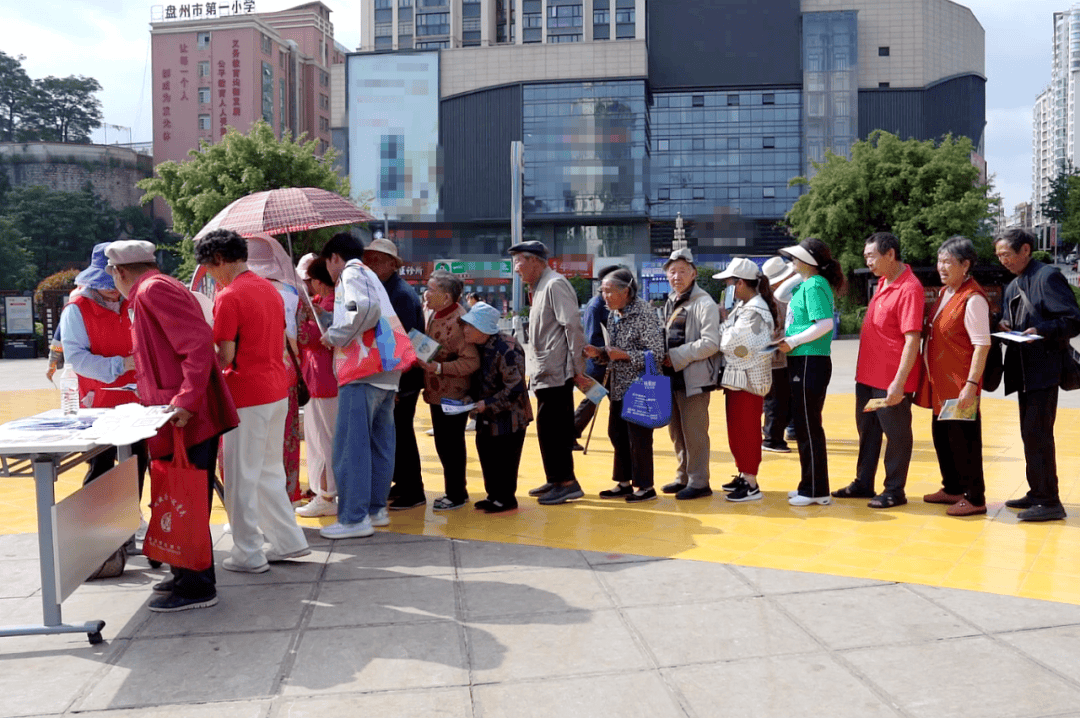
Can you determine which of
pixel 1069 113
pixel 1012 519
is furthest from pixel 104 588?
pixel 1069 113

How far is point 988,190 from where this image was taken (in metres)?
44.0

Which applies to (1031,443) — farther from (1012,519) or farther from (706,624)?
(706,624)

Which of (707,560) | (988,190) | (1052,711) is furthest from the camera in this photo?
(988,190)

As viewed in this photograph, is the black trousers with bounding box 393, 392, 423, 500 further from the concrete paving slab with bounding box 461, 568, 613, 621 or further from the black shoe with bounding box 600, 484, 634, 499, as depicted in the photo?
the concrete paving slab with bounding box 461, 568, 613, 621

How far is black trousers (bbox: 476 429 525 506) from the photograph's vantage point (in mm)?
6309

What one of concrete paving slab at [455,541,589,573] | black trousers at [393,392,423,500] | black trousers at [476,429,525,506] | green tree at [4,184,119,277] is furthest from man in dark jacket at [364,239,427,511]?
green tree at [4,184,119,277]

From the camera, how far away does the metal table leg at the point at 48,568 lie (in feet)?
12.5

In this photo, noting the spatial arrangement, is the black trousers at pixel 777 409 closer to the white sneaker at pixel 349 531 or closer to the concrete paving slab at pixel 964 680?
the white sneaker at pixel 349 531

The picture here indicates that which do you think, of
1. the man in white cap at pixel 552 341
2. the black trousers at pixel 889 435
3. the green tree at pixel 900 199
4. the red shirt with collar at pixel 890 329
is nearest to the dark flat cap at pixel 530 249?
the man in white cap at pixel 552 341

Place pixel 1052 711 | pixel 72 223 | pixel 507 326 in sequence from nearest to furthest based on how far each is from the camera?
1. pixel 1052 711
2. pixel 507 326
3. pixel 72 223

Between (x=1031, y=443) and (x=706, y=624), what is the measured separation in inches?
116

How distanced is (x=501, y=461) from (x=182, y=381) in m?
2.51

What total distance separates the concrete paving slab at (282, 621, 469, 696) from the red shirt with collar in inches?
139

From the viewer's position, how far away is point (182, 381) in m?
4.36
